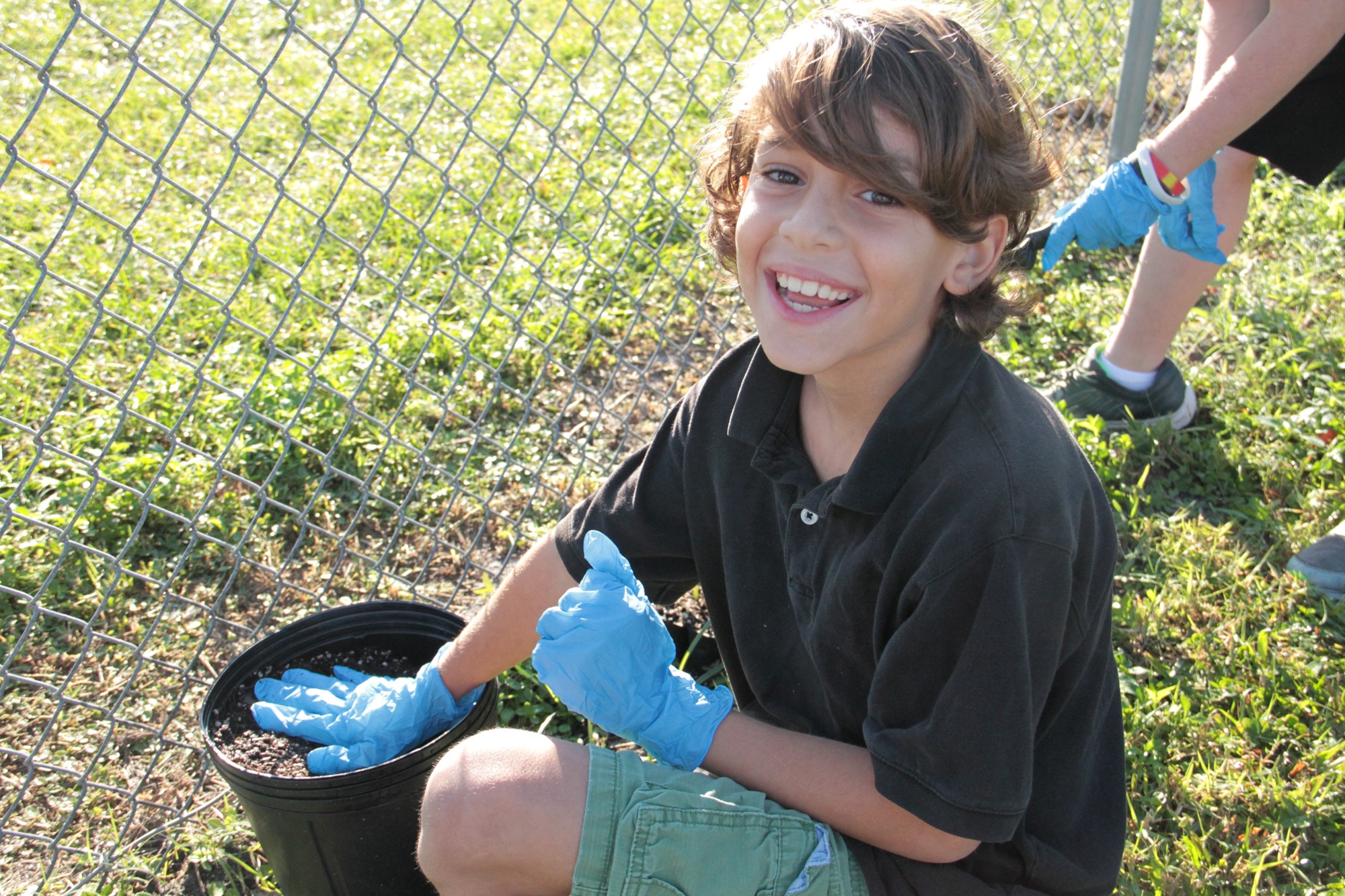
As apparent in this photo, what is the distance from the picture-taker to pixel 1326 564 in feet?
7.80

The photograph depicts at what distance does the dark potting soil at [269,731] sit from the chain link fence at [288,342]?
0.30 m

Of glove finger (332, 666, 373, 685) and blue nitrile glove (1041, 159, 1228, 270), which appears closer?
glove finger (332, 666, 373, 685)

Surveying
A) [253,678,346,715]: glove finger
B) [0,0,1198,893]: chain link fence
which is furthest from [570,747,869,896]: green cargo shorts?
[0,0,1198,893]: chain link fence

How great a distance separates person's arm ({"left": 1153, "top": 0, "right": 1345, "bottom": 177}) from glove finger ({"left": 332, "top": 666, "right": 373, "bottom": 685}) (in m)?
2.01

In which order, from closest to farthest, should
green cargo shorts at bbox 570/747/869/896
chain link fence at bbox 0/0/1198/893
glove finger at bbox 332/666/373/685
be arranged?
green cargo shorts at bbox 570/747/869/896 < glove finger at bbox 332/666/373/685 < chain link fence at bbox 0/0/1198/893

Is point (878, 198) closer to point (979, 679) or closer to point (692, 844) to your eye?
point (979, 679)

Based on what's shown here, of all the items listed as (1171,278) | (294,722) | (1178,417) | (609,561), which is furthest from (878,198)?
(1178,417)

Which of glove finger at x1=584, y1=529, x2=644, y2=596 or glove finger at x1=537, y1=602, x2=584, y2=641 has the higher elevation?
glove finger at x1=584, y1=529, x2=644, y2=596

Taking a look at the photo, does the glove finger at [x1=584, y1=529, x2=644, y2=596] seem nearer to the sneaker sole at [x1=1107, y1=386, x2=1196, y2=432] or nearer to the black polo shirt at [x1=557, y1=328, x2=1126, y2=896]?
the black polo shirt at [x1=557, y1=328, x2=1126, y2=896]

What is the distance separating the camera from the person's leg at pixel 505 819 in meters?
1.39

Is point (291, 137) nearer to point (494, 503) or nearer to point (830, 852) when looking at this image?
point (494, 503)

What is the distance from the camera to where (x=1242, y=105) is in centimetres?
242

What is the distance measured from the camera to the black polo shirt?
1.29 metres

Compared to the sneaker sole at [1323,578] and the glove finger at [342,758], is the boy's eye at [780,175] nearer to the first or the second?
the glove finger at [342,758]
